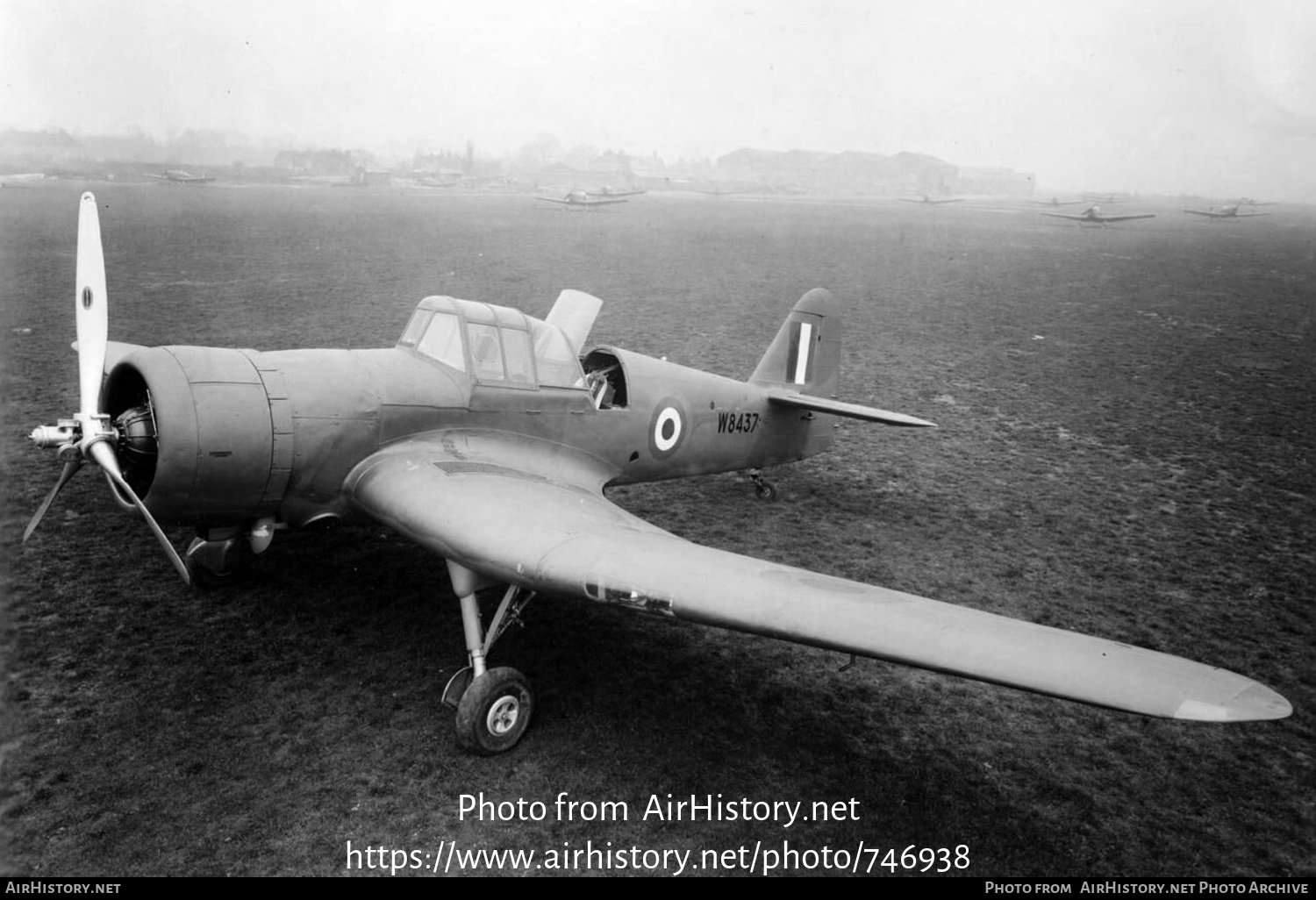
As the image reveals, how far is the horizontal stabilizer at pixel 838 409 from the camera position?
301 inches

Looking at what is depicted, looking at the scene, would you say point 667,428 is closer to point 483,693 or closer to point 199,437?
point 483,693

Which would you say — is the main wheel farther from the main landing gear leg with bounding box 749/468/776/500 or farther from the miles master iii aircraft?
the main landing gear leg with bounding box 749/468/776/500

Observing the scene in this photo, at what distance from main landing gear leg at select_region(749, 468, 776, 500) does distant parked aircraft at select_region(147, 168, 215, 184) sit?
61028 millimetres

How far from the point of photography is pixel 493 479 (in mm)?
5113

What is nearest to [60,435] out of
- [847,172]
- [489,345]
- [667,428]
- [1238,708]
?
[489,345]

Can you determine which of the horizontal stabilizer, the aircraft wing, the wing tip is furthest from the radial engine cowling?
the wing tip

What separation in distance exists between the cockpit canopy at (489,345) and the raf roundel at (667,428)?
0.86 m

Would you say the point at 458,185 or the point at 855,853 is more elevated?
the point at 458,185

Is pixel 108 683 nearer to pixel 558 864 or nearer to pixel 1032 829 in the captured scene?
pixel 558 864

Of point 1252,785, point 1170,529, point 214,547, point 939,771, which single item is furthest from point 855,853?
point 1170,529

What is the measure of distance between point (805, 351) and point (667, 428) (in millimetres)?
2455

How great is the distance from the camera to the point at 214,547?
5766mm

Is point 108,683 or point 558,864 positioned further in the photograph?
point 108,683

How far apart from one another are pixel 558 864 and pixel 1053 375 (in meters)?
13.1
